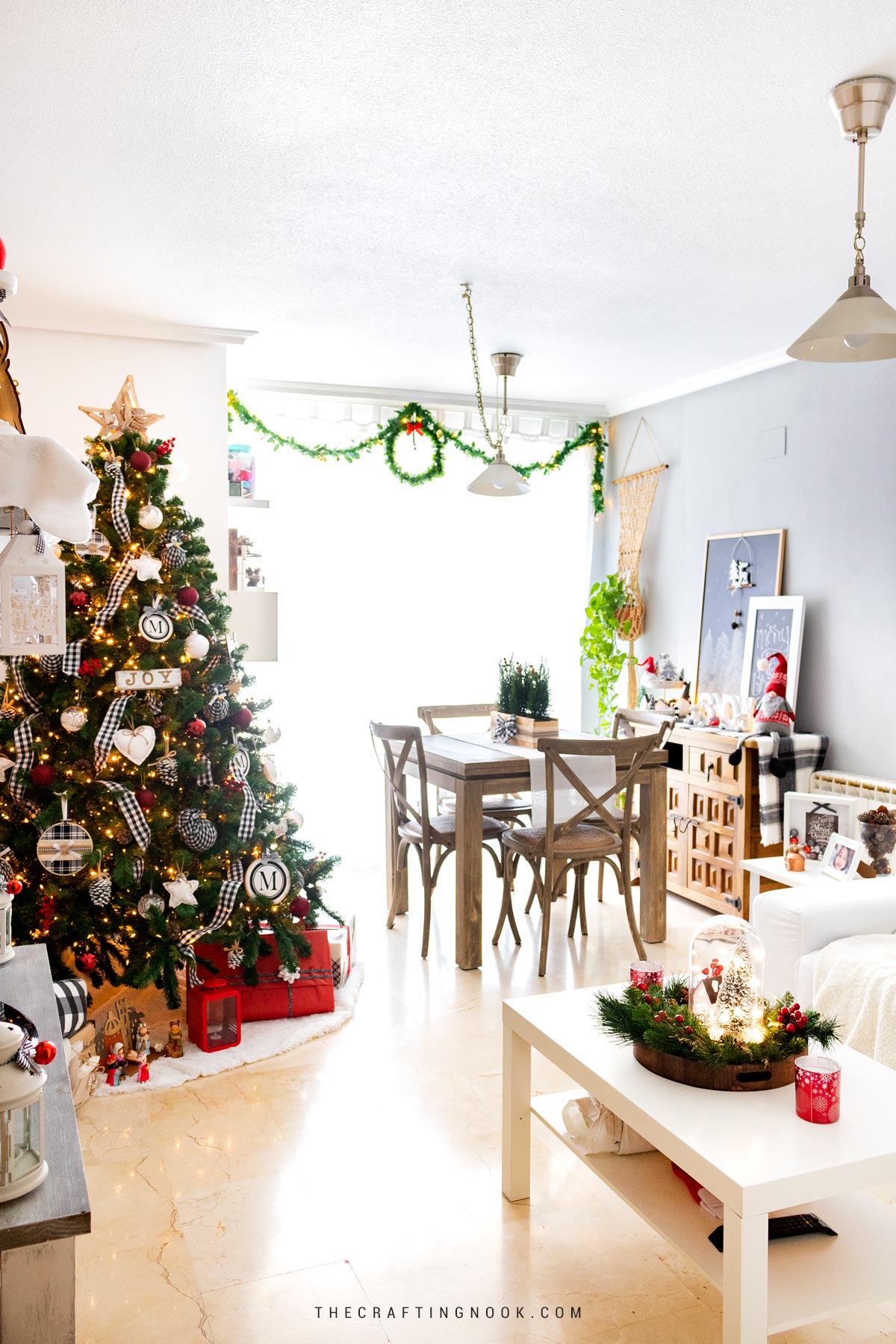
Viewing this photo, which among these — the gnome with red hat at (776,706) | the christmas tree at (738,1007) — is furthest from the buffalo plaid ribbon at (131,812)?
the gnome with red hat at (776,706)

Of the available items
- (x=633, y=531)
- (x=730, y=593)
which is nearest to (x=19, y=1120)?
(x=730, y=593)

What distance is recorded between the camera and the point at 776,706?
446 centimetres

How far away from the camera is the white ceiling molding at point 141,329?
4.17m

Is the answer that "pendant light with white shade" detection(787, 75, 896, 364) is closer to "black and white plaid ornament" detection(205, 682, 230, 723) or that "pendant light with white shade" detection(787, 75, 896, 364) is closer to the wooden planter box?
"black and white plaid ornament" detection(205, 682, 230, 723)

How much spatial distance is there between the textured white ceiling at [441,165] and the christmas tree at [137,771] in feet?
2.38

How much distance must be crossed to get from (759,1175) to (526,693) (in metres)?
3.17

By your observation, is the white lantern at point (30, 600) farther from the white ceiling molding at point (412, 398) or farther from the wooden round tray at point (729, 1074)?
the white ceiling molding at point (412, 398)

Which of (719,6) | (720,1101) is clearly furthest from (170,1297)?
(719,6)

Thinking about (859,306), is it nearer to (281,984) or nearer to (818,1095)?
(818,1095)

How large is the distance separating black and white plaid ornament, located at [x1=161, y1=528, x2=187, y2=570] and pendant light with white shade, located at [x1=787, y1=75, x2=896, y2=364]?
1975mm

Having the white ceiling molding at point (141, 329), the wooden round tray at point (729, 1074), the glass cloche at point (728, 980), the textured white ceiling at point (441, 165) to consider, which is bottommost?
the wooden round tray at point (729, 1074)

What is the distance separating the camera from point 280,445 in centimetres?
528

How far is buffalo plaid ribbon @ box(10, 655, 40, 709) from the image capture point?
315 cm

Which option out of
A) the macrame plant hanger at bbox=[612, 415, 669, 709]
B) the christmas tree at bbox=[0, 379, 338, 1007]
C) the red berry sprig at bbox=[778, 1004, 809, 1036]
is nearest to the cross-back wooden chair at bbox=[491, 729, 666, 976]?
the christmas tree at bbox=[0, 379, 338, 1007]
